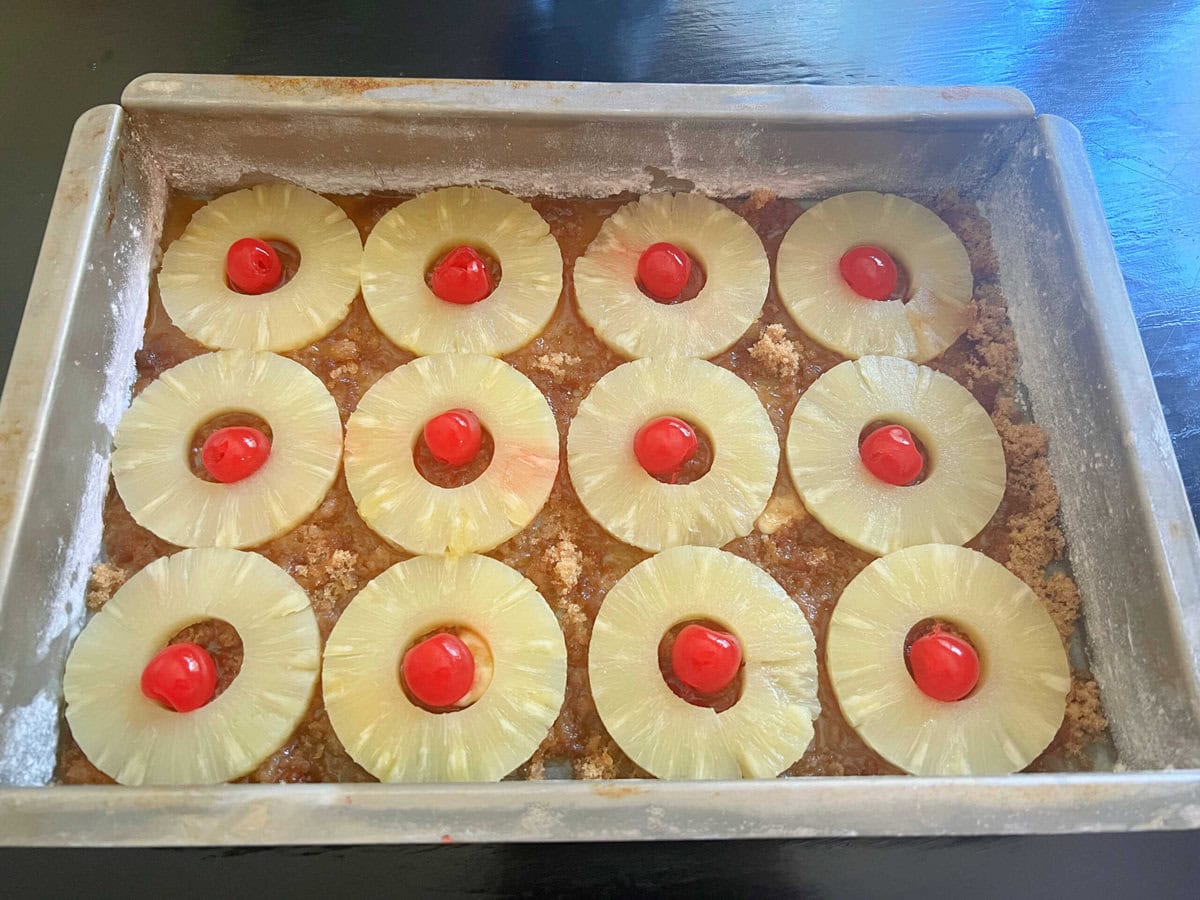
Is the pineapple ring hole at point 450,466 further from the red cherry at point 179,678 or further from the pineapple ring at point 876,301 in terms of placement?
the pineapple ring at point 876,301

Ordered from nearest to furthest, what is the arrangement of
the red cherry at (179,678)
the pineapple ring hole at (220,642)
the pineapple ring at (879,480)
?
the red cherry at (179,678) < the pineapple ring hole at (220,642) < the pineapple ring at (879,480)

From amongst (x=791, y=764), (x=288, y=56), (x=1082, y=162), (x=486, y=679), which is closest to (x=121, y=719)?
(x=486, y=679)

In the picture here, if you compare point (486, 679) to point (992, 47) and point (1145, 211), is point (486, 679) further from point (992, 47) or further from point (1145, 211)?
point (992, 47)

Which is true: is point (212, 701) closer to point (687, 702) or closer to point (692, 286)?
point (687, 702)

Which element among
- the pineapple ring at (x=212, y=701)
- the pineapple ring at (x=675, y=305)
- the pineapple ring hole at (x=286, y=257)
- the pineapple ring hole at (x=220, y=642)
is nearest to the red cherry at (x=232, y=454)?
the pineapple ring at (x=212, y=701)

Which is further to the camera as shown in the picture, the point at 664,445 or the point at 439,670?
the point at 664,445

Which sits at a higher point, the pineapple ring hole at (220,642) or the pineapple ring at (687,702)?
the pineapple ring hole at (220,642)

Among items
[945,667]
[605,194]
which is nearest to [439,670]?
[945,667]
